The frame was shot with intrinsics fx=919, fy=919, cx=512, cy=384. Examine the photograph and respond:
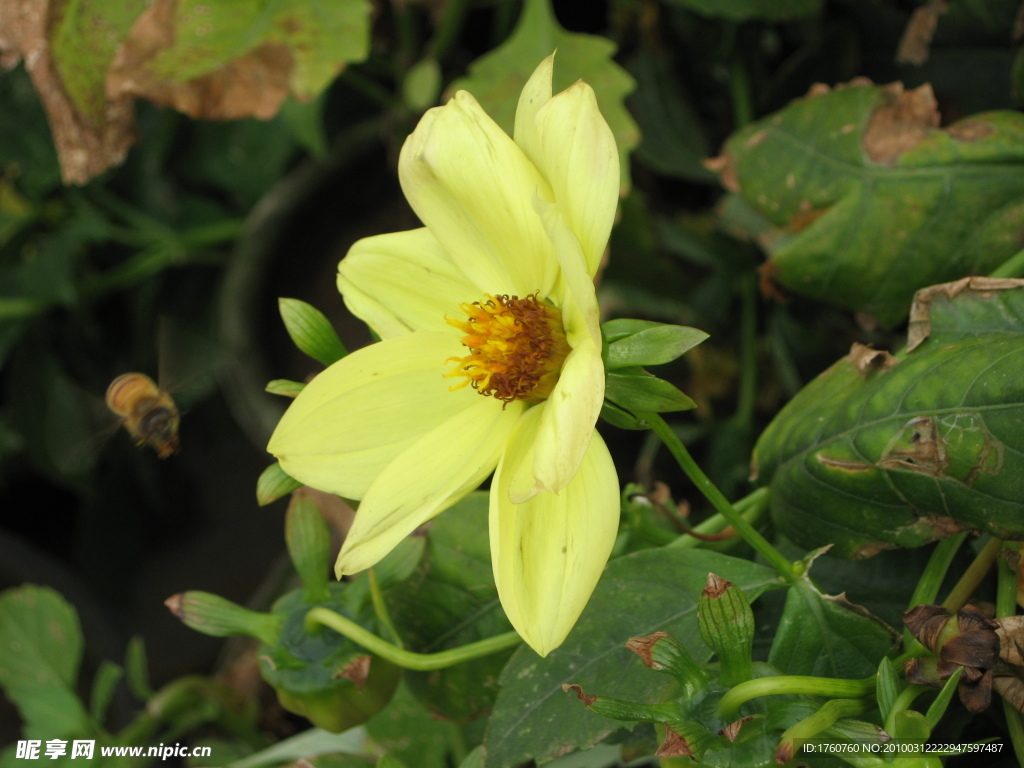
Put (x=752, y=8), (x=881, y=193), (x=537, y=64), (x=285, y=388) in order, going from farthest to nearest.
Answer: (x=537, y=64)
(x=752, y=8)
(x=881, y=193)
(x=285, y=388)

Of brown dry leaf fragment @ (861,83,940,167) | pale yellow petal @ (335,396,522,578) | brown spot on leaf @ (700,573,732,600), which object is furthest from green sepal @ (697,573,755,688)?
brown dry leaf fragment @ (861,83,940,167)

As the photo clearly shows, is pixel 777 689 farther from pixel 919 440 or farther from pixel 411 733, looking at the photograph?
pixel 411 733

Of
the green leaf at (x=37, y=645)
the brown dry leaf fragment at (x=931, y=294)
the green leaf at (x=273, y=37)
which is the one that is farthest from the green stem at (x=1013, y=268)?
the green leaf at (x=37, y=645)

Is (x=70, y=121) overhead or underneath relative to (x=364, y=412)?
overhead

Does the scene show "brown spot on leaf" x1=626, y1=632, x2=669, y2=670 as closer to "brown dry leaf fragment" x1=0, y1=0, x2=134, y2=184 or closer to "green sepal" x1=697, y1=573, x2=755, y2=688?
"green sepal" x1=697, y1=573, x2=755, y2=688

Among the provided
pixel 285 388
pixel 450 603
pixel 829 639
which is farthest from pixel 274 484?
pixel 829 639

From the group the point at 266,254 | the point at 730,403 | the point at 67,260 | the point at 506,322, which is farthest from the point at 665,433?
the point at 67,260

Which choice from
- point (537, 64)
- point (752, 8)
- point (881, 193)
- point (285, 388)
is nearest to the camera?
point (285, 388)
